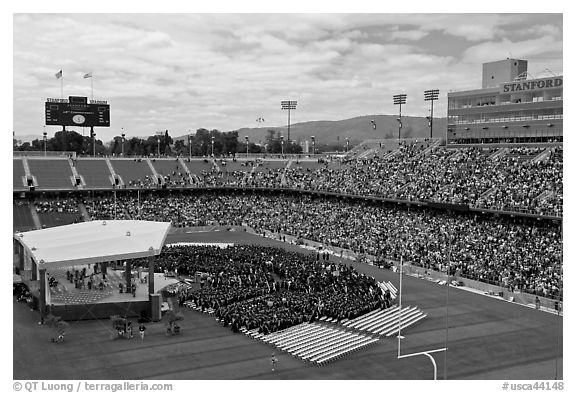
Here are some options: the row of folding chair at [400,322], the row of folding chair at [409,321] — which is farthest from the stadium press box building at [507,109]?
the row of folding chair at [409,321]

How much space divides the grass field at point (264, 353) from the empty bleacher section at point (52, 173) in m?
39.1

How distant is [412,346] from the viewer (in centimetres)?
2920

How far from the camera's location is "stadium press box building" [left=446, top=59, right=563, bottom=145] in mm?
62156

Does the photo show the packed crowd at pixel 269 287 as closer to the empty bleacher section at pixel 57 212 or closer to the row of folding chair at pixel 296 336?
the row of folding chair at pixel 296 336

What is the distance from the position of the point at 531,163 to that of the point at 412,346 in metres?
33.2

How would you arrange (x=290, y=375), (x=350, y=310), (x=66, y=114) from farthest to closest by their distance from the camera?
(x=66, y=114)
(x=350, y=310)
(x=290, y=375)

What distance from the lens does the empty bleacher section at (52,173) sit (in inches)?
2840

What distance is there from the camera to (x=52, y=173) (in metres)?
74.8

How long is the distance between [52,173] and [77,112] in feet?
31.0

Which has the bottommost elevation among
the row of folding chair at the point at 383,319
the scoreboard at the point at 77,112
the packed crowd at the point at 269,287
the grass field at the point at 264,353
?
the grass field at the point at 264,353

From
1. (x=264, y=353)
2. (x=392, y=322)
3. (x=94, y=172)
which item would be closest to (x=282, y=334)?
(x=264, y=353)

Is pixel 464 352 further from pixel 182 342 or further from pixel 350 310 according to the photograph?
pixel 182 342
